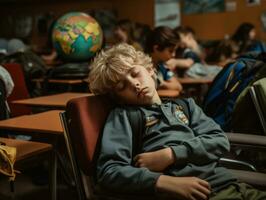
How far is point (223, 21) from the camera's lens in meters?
5.99

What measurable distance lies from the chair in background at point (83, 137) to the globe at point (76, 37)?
5.33 ft

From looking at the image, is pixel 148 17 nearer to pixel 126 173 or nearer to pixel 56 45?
pixel 56 45

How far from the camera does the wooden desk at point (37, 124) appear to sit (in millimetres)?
1719

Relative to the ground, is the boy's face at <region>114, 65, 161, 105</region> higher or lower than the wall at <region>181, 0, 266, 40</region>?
higher

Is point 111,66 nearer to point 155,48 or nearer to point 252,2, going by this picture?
point 155,48

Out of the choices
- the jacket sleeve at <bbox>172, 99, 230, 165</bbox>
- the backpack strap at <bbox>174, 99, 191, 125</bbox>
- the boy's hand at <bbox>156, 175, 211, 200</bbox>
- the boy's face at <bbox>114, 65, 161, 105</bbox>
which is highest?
the boy's face at <bbox>114, 65, 161, 105</bbox>

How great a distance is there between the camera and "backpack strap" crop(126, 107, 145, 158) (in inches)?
53.4

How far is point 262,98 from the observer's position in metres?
1.69

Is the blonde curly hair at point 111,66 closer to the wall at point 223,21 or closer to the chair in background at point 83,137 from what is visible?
the chair in background at point 83,137

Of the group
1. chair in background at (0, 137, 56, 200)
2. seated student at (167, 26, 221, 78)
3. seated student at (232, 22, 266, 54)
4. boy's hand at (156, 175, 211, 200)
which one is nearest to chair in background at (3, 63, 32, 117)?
chair in background at (0, 137, 56, 200)

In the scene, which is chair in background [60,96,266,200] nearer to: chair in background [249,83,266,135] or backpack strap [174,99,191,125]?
backpack strap [174,99,191,125]

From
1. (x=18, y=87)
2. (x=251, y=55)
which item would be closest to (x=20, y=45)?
(x=18, y=87)

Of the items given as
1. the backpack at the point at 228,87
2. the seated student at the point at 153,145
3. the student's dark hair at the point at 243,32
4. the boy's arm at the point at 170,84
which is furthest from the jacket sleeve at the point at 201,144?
the student's dark hair at the point at 243,32

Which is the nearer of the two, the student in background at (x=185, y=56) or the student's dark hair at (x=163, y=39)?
the student's dark hair at (x=163, y=39)
